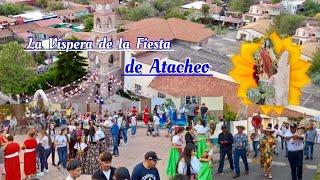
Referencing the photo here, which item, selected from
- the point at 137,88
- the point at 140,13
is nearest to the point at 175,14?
the point at 140,13

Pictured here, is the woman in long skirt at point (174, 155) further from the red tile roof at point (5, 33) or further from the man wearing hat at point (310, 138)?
the red tile roof at point (5, 33)

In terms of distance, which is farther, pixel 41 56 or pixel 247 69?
pixel 41 56

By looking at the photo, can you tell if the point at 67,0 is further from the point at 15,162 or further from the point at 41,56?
the point at 15,162

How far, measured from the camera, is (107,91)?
1383 inches

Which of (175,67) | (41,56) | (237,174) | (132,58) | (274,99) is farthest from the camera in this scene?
(41,56)

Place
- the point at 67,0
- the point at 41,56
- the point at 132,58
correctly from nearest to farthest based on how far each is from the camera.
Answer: the point at 132,58 < the point at 41,56 < the point at 67,0

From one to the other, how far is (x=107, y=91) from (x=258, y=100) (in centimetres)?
1916

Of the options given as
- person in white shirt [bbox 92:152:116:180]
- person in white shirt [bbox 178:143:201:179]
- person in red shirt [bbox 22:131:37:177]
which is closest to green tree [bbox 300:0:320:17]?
person in red shirt [bbox 22:131:37:177]

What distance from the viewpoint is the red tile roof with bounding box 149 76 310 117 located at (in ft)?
98.6

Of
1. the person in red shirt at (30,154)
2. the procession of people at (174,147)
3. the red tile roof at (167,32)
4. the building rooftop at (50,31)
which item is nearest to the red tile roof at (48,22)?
the building rooftop at (50,31)

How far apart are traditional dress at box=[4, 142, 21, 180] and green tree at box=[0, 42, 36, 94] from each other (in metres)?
28.8

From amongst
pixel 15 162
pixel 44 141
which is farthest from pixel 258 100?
pixel 15 162

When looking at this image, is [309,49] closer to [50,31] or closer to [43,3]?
[50,31]

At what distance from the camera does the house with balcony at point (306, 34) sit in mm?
64562
